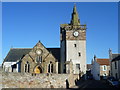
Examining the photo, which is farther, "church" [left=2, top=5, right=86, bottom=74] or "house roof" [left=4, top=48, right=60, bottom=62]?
"house roof" [left=4, top=48, right=60, bottom=62]

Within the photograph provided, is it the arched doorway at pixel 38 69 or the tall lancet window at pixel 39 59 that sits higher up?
the tall lancet window at pixel 39 59

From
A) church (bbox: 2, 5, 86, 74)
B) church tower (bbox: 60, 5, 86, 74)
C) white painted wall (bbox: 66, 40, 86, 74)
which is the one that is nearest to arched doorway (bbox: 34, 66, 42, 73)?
church (bbox: 2, 5, 86, 74)

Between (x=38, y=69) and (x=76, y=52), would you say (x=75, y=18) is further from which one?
(x=38, y=69)

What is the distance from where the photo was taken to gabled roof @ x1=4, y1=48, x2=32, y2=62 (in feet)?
149

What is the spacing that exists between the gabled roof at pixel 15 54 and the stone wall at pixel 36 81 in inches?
600

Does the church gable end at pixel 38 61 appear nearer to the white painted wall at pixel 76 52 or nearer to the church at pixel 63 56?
the church at pixel 63 56

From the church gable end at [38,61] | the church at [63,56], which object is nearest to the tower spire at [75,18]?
the church at [63,56]

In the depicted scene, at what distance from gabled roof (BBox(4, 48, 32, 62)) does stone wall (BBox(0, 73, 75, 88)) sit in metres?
15.2

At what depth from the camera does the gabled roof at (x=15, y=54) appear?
45.4m

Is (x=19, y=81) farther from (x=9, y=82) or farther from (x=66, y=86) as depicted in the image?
(x=66, y=86)

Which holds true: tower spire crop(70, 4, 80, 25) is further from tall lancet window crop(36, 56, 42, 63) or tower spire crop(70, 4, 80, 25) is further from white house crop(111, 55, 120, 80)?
white house crop(111, 55, 120, 80)

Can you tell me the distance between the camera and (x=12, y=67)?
44.8 meters

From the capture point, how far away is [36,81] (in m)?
30.1

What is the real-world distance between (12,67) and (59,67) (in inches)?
432
